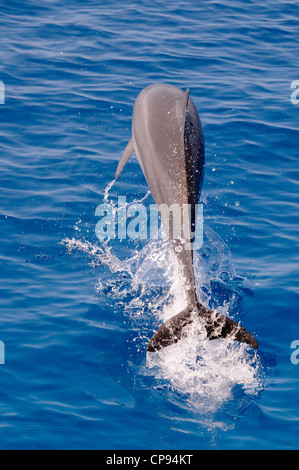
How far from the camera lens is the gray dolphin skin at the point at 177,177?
9.19 meters

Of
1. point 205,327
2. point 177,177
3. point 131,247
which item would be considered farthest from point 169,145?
point 131,247

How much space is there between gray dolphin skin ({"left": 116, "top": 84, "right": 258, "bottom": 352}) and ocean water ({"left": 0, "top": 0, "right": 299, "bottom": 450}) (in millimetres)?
345

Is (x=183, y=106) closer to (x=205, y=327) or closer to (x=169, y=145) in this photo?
(x=169, y=145)

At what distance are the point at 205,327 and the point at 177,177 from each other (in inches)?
81.4

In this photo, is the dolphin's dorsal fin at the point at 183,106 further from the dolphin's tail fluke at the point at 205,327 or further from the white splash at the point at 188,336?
the dolphin's tail fluke at the point at 205,327

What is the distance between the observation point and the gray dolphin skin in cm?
919

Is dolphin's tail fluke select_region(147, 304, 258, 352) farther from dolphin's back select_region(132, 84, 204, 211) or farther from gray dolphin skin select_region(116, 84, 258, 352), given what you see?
dolphin's back select_region(132, 84, 204, 211)

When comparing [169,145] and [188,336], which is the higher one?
[169,145]

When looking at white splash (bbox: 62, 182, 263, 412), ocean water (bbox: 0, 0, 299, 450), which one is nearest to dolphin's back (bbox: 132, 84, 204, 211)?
white splash (bbox: 62, 182, 263, 412)

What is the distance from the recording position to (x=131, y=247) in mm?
12922

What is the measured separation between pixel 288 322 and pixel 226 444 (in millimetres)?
2837

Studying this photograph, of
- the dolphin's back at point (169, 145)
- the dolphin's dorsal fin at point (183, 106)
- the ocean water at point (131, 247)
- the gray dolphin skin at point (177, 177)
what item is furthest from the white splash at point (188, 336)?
the dolphin's dorsal fin at point (183, 106)

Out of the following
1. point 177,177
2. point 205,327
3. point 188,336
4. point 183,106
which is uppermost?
point 183,106

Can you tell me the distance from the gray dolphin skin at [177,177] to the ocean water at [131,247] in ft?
1.13
